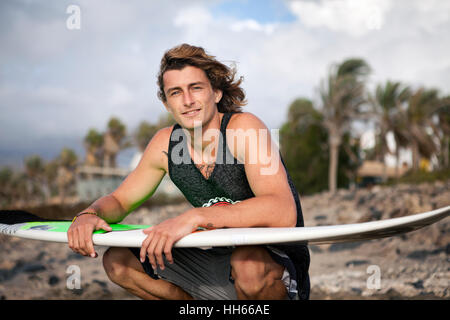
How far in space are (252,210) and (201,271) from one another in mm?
521

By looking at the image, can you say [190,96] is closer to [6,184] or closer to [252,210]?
[252,210]

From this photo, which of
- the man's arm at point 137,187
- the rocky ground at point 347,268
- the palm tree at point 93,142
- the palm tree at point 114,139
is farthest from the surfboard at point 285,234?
the palm tree at point 93,142

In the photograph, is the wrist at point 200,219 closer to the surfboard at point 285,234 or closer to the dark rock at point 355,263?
the surfboard at point 285,234

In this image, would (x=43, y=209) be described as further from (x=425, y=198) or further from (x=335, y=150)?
(x=335, y=150)

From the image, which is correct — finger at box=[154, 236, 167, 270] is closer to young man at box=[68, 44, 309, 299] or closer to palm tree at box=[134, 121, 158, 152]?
young man at box=[68, 44, 309, 299]

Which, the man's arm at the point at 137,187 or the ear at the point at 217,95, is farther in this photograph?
the ear at the point at 217,95

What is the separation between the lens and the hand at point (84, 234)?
5.48 feet

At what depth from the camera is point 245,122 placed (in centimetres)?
189

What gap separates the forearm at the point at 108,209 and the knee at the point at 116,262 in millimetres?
214

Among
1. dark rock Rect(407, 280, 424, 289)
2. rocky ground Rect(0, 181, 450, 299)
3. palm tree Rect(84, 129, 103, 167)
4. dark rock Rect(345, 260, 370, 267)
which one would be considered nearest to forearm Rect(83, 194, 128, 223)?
rocky ground Rect(0, 181, 450, 299)

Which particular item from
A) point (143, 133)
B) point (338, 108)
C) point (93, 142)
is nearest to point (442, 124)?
point (338, 108)

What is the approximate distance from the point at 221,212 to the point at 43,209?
35.7ft

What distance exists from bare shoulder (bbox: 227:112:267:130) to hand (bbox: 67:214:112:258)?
0.82 metres

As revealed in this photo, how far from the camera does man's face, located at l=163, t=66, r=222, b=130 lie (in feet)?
6.42
